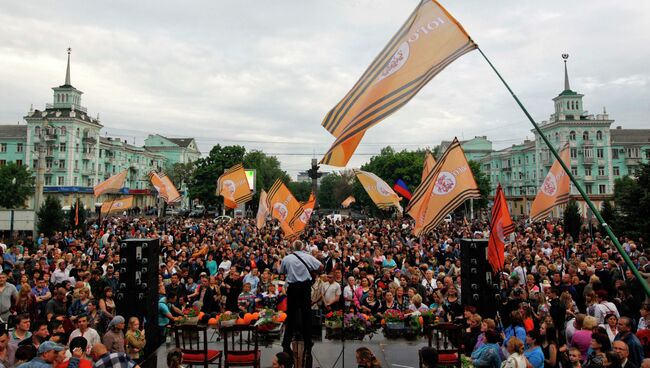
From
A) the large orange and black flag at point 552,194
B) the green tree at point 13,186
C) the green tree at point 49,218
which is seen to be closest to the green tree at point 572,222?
the large orange and black flag at point 552,194

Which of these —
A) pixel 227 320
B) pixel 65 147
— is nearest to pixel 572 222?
pixel 227 320

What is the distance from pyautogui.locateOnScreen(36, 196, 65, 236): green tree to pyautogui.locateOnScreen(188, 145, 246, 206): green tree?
38760 mm

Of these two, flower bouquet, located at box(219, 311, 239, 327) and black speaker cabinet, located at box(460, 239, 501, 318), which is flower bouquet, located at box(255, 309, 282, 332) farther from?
black speaker cabinet, located at box(460, 239, 501, 318)

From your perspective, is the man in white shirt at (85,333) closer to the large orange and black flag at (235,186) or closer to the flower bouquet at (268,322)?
the flower bouquet at (268,322)

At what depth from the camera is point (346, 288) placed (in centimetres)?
1231

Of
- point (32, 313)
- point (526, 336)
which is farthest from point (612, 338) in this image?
point (32, 313)

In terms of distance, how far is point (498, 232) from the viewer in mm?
10336

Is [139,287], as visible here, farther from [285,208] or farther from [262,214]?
[262,214]

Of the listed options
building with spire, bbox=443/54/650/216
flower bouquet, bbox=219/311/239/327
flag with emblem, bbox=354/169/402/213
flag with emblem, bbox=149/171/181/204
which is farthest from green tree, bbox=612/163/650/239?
building with spire, bbox=443/54/650/216

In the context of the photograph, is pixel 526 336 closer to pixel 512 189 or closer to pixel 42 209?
pixel 42 209

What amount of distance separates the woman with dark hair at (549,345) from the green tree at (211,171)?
212 ft

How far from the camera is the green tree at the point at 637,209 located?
27.5 metres

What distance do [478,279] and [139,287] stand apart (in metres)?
7.11

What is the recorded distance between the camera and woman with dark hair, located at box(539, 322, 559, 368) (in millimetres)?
7188
